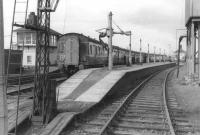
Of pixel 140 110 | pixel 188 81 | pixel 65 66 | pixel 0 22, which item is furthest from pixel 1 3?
pixel 65 66

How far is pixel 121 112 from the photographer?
1227cm

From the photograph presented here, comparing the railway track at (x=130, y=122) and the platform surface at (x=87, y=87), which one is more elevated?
the platform surface at (x=87, y=87)

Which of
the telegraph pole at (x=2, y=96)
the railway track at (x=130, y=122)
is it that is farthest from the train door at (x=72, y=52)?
the telegraph pole at (x=2, y=96)

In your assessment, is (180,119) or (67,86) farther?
(67,86)

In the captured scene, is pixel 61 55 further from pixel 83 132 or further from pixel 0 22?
pixel 0 22

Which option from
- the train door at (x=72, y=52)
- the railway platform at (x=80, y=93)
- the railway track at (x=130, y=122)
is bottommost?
the railway track at (x=130, y=122)

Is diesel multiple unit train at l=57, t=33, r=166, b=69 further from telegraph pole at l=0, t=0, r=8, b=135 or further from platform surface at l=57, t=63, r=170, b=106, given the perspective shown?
telegraph pole at l=0, t=0, r=8, b=135

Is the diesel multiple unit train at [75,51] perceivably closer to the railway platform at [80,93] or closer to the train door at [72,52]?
the train door at [72,52]

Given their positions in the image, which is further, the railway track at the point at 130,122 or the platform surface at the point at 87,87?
the platform surface at the point at 87,87

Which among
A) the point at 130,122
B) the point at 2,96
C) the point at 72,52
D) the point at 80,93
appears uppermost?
the point at 72,52

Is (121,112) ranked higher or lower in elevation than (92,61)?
lower

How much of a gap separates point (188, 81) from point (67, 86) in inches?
375

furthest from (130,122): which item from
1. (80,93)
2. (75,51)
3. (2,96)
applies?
(75,51)

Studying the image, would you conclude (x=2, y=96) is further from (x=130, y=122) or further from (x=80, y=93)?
(x=80, y=93)
